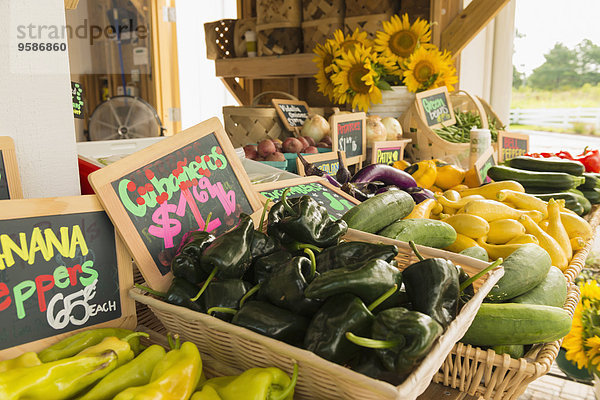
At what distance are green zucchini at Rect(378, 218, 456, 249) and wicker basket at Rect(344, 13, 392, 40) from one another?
2167 millimetres

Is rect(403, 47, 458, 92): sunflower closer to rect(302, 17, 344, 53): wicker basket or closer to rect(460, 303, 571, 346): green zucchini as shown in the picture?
rect(302, 17, 344, 53): wicker basket

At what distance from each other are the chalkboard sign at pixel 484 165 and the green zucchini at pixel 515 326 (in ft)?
4.05

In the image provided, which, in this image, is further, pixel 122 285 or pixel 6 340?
pixel 122 285

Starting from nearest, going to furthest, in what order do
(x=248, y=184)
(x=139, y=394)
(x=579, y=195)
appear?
(x=139, y=394)
(x=248, y=184)
(x=579, y=195)

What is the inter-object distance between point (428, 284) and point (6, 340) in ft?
2.59

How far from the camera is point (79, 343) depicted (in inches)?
36.1

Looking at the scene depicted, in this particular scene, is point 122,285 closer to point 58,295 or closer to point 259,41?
point 58,295

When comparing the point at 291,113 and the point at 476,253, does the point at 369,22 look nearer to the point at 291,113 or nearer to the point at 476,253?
the point at 291,113

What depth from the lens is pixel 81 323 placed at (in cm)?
98

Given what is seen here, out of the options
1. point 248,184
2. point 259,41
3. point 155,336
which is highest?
point 259,41

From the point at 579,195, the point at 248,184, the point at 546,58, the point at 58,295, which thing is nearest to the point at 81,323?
the point at 58,295

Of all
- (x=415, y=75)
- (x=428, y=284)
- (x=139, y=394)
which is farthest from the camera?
(x=415, y=75)

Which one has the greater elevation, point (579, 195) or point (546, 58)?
point (546, 58)

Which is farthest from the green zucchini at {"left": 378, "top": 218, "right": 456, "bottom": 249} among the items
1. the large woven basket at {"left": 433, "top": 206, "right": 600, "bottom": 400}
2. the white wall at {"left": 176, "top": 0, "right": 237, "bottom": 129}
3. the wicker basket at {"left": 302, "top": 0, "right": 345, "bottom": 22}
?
the white wall at {"left": 176, "top": 0, "right": 237, "bottom": 129}
